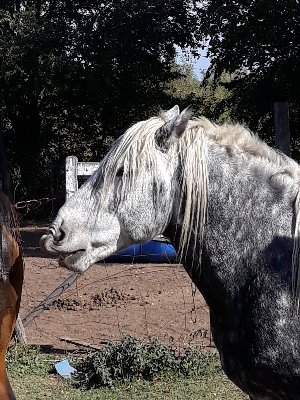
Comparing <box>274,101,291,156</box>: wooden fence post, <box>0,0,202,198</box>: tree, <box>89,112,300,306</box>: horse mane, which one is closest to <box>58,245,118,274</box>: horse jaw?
<box>89,112,300,306</box>: horse mane

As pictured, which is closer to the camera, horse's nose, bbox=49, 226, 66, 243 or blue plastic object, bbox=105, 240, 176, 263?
horse's nose, bbox=49, 226, 66, 243

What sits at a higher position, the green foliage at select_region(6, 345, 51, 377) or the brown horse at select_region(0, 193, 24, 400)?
the brown horse at select_region(0, 193, 24, 400)

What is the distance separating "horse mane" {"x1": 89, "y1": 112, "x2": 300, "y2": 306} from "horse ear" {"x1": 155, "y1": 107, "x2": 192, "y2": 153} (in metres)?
0.02

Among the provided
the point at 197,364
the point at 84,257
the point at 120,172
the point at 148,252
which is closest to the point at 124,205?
the point at 120,172

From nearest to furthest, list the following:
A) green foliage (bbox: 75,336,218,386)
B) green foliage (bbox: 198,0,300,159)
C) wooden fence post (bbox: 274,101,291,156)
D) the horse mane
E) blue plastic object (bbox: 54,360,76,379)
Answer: the horse mane, green foliage (bbox: 75,336,218,386), blue plastic object (bbox: 54,360,76,379), wooden fence post (bbox: 274,101,291,156), green foliage (bbox: 198,0,300,159)

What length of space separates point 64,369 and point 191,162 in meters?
3.25

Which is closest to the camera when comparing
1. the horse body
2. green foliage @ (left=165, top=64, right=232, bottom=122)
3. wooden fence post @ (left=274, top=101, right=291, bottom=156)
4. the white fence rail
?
the horse body

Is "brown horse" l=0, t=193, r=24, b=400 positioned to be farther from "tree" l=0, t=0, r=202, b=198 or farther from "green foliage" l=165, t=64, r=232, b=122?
"tree" l=0, t=0, r=202, b=198

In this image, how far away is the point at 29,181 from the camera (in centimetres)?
1952

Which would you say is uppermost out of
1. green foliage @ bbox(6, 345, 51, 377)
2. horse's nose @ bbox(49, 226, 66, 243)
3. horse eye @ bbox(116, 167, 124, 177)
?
horse eye @ bbox(116, 167, 124, 177)

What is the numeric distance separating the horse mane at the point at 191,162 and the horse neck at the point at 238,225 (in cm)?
4

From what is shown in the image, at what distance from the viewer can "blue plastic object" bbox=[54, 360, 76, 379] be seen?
507 cm

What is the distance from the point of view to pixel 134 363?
16.2ft

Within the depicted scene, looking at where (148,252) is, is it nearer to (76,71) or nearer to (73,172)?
(73,172)
